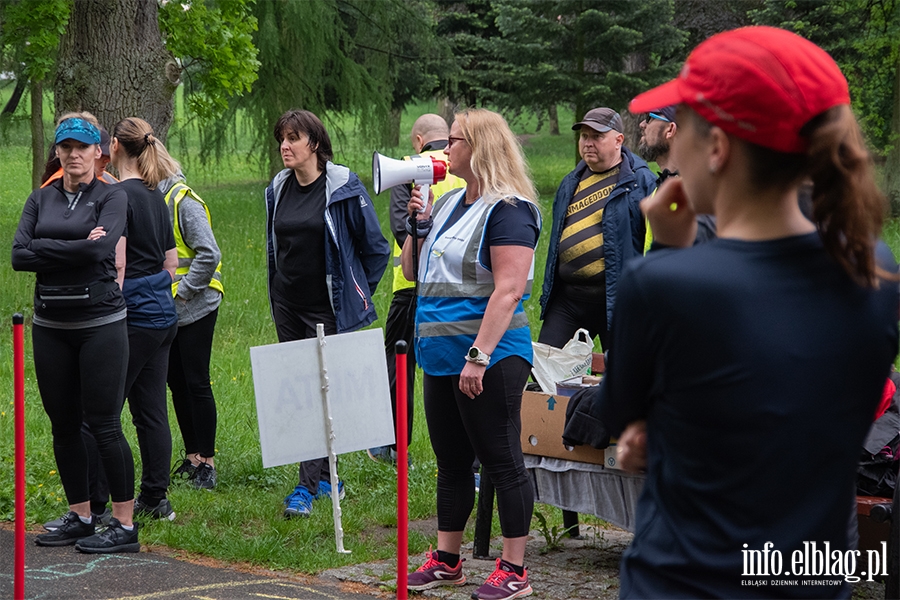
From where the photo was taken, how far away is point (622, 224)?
6.05m

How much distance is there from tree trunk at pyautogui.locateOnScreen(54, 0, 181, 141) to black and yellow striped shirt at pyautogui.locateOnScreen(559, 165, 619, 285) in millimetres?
5265

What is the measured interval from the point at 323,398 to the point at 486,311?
4.73ft

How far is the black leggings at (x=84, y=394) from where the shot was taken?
5.25 metres

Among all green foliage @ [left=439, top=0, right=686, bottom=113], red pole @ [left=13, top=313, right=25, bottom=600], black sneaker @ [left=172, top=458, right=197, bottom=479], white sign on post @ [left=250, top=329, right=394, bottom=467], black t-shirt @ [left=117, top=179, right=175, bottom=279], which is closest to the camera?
red pole @ [left=13, top=313, right=25, bottom=600]

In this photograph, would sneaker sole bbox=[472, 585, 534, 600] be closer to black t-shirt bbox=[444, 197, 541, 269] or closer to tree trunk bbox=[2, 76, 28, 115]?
black t-shirt bbox=[444, 197, 541, 269]

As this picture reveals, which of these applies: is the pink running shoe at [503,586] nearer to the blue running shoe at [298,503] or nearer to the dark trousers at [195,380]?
the blue running shoe at [298,503]

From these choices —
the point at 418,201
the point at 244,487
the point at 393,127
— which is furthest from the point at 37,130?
the point at 418,201

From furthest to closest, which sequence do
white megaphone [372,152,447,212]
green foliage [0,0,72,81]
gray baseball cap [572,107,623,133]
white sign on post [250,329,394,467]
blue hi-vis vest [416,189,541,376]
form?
1. green foliage [0,0,72,81]
2. gray baseball cap [572,107,623,133]
3. white sign on post [250,329,394,467]
4. white megaphone [372,152,447,212]
5. blue hi-vis vest [416,189,541,376]

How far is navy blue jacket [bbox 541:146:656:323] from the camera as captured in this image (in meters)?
6.03

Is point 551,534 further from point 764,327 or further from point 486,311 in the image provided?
point 764,327

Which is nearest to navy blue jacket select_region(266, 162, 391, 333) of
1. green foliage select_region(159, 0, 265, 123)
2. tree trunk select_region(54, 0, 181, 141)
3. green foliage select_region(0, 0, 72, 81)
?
tree trunk select_region(54, 0, 181, 141)

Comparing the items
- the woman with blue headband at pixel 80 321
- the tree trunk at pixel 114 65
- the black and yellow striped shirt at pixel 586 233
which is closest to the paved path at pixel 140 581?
the woman with blue headband at pixel 80 321

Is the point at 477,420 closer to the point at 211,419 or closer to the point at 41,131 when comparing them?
the point at 211,419

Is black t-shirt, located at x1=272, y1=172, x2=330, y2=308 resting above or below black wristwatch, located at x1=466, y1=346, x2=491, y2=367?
above
